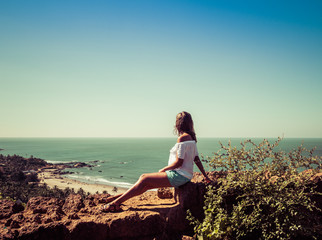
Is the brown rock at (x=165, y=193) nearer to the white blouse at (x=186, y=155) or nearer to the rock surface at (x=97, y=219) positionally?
the rock surface at (x=97, y=219)

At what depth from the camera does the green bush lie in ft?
12.3

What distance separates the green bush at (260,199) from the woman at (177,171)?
24.9 inches

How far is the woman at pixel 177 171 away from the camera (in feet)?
13.6

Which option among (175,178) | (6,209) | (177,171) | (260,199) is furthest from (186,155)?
(6,209)

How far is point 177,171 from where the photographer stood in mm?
4305

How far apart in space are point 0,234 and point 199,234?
10.1 feet

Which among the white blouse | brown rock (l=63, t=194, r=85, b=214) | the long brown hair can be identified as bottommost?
brown rock (l=63, t=194, r=85, b=214)

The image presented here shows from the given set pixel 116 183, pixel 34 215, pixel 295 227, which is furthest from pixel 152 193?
pixel 116 183

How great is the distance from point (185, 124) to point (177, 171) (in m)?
1.00

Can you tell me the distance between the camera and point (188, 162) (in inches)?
172

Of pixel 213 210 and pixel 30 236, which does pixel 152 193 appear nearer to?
pixel 213 210

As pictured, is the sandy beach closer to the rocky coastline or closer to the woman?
the rocky coastline

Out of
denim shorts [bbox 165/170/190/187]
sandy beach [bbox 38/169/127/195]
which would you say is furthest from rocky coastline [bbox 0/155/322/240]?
sandy beach [bbox 38/169/127/195]

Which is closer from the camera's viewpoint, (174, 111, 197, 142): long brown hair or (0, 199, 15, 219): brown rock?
(0, 199, 15, 219): brown rock
